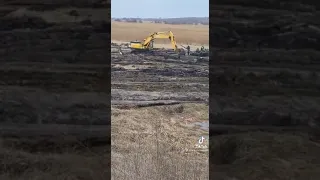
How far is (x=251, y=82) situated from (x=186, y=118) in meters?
6.92

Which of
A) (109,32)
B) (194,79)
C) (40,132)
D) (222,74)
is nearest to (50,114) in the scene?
(40,132)

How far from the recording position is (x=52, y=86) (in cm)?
158

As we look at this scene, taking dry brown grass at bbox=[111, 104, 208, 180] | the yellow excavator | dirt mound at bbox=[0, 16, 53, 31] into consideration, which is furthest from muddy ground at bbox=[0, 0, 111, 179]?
the yellow excavator

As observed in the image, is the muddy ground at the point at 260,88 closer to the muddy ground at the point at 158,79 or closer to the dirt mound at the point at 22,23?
the dirt mound at the point at 22,23

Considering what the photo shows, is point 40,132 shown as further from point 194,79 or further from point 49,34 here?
point 194,79

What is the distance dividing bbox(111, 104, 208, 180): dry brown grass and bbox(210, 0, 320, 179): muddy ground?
2.48 metres

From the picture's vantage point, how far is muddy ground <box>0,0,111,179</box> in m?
1.57

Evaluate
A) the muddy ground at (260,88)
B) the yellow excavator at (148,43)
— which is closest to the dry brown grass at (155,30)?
the yellow excavator at (148,43)

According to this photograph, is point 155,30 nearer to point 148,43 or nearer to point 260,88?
point 148,43

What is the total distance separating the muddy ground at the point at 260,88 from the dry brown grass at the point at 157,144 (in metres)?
2.48

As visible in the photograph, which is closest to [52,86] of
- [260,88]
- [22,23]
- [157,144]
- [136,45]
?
[22,23]

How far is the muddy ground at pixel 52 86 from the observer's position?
1.57 metres

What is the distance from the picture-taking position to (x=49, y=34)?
158cm

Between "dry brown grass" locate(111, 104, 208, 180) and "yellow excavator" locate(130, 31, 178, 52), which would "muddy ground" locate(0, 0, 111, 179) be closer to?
"dry brown grass" locate(111, 104, 208, 180)
